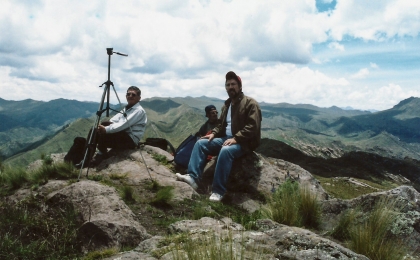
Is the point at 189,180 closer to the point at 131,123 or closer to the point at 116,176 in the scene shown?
the point at 116,176

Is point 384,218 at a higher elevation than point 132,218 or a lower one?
higher

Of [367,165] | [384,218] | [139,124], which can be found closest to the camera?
[384,218]

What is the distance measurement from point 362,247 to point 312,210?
1.86m

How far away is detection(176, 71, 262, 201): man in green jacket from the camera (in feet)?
31.6

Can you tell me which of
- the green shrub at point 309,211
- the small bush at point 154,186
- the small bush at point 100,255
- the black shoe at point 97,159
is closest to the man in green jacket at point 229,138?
the small bush at point 154,186

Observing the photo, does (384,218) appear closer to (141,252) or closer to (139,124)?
(141,252)

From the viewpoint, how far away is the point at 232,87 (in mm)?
10023

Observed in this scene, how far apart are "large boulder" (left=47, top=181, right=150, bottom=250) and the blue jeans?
339 cm

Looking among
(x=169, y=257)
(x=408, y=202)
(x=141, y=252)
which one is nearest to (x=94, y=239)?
(x=141, y=252)

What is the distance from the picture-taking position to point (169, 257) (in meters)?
3.73

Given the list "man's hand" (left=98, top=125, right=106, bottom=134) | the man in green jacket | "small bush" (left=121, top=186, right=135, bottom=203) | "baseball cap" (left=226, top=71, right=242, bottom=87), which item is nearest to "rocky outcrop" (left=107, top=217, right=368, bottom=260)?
"small bush" (left=121, top=186, right=135, bottom=203)

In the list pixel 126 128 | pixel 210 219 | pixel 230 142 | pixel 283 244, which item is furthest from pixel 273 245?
pixel 126 128

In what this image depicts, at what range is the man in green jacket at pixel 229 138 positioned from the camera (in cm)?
962

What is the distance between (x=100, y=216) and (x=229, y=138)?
5.49 m
